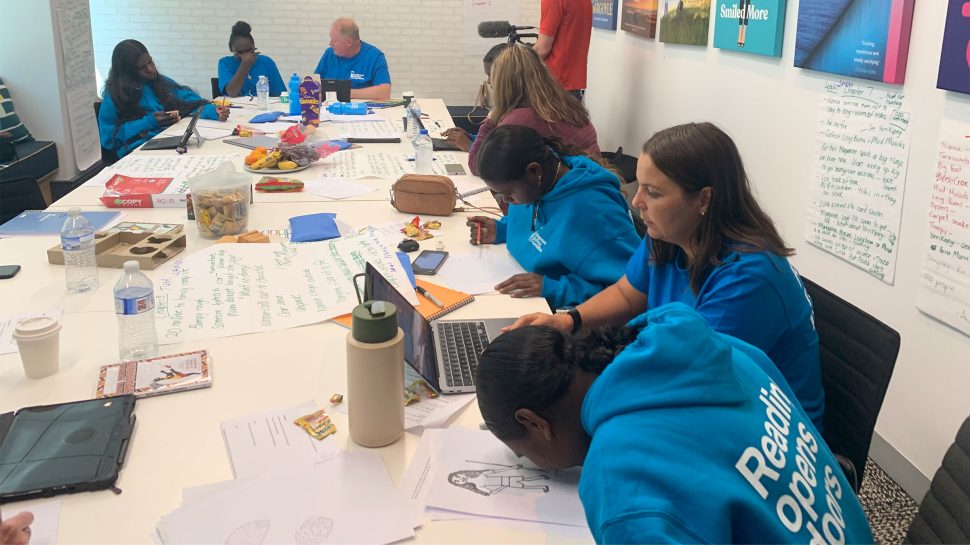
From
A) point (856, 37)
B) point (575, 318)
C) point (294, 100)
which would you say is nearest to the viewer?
point (575, 318)

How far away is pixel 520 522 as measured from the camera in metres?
1.08

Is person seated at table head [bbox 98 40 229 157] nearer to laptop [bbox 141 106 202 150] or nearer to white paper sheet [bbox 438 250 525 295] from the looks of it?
laptop [bbox 141 106 202 150]

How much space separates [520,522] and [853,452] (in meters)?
0.75

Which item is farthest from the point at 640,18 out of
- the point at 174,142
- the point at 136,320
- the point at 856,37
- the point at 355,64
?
the point at 136,320

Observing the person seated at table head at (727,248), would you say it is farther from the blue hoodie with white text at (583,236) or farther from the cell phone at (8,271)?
the cell phone at (8,271)

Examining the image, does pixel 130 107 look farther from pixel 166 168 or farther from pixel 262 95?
pixel 166 168

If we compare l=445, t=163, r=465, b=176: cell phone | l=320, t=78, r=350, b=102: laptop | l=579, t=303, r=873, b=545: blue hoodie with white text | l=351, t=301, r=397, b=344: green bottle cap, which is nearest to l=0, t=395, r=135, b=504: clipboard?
l=351, t=301, r=397, b=344: green bottle cap

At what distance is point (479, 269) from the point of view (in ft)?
6.91

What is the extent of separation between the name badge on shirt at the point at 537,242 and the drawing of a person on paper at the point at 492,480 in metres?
1.00

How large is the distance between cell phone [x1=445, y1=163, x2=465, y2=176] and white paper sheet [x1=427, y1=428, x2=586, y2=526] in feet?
6.92

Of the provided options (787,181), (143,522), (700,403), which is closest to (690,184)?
(700,403)

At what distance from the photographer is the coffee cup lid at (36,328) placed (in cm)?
141

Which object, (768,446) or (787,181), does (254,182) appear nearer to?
(787,181)

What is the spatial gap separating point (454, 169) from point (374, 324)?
221 centimetres
